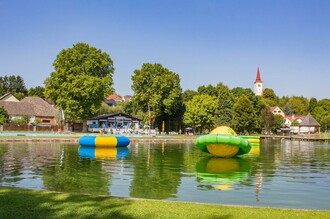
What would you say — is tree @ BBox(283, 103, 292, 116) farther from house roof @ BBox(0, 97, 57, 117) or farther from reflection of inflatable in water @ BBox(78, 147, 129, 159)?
reflection of inflatable in water @ BBox(78, 147, 129, 159)

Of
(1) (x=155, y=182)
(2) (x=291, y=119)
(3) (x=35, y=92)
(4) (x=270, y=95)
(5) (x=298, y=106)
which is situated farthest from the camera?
(5) (x=298, y=106)

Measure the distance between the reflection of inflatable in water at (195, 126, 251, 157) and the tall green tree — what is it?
52.3 meters

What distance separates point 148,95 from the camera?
83.1 meters

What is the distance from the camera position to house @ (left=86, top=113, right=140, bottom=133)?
260 ft

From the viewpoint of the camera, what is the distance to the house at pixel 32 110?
8562 centimetres

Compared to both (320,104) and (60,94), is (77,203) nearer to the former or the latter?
(60,94)

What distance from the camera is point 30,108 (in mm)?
89188

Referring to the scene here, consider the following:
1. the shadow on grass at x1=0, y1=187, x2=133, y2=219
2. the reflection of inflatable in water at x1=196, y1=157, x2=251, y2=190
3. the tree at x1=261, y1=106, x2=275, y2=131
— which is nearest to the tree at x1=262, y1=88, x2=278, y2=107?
the tree at x1=261, y1=106, x2=275, y2=131

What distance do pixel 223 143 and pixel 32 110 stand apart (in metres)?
71.7

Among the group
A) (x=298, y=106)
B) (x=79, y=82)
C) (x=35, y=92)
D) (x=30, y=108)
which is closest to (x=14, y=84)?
(x=35, y=92)

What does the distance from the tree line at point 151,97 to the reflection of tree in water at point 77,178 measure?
45516mm

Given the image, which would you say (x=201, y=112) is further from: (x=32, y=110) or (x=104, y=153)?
(x=104, y=153)

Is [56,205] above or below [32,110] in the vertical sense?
below

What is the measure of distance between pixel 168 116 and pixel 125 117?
1544cm
